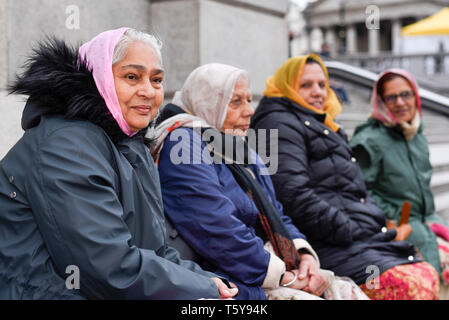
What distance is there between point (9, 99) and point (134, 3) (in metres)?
1.63

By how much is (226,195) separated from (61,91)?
3.59 ft

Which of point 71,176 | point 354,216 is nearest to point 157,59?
point 71,176

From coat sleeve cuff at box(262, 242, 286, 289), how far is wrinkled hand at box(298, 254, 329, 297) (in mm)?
213

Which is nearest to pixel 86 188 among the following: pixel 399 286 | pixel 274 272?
pixel 274 272

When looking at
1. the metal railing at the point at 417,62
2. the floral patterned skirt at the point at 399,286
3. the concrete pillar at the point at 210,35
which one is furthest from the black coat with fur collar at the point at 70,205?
the metal railing at the point at 417,62

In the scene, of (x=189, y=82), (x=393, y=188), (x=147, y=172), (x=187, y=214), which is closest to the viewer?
(x=147, y=172)

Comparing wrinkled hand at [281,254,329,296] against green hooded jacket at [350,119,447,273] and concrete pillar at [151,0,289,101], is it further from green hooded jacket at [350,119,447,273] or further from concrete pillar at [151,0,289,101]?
concrete pillar at [151,0,289,101]

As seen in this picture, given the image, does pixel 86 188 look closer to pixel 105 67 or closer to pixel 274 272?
pixel 105 67

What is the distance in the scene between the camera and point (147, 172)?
2.13 m

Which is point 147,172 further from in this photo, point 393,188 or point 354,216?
point 393,188

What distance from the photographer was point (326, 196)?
11.5ft

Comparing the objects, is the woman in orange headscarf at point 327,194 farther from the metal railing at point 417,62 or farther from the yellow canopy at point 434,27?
the metal railing at point 417,62
